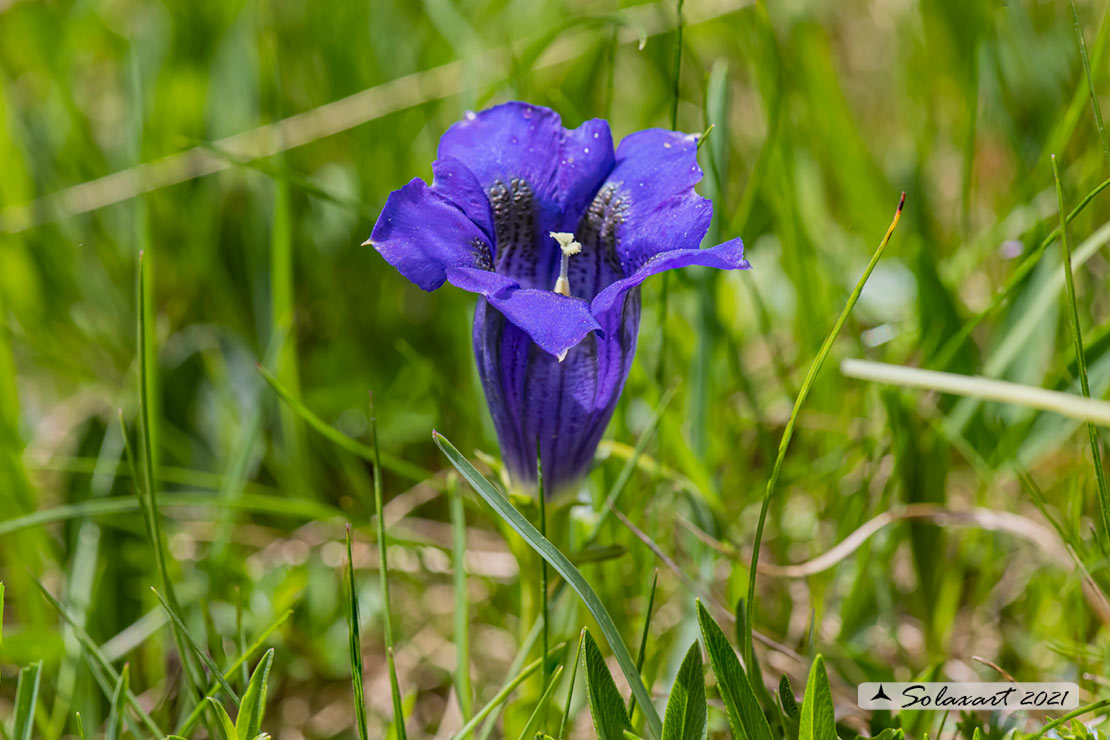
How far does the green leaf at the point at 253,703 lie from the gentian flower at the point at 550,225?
16.6 inches

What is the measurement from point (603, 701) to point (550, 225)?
2.29 feet

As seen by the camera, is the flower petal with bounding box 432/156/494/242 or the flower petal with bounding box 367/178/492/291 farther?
the flower petal with bounding box 432/156/494/242

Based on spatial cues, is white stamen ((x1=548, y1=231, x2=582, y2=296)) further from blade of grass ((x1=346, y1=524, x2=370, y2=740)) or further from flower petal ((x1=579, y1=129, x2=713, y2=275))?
blade of grass ((x1=346, y1=524, x2=370, y2=740))

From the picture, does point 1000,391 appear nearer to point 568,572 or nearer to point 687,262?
point 687,262

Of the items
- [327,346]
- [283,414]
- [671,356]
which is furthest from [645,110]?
[283,414]

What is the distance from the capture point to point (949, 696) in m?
1.26

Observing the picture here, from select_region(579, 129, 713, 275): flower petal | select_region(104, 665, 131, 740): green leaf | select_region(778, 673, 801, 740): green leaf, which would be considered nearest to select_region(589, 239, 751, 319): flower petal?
select_region(579, 129, 713, 275): flower petal

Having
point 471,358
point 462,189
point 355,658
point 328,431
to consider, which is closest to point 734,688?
point 355,658

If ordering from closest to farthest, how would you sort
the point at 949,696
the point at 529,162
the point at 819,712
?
the point at 819,712 → the point at 949,696 → the point at 529,162

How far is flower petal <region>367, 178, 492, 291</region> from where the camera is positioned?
1.12 metres

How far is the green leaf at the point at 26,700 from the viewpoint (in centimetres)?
123

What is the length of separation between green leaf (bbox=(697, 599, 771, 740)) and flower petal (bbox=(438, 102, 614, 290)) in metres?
0.63

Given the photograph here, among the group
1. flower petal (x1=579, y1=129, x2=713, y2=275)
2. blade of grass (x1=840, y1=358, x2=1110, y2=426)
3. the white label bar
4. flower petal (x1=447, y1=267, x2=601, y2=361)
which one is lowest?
the white label bar

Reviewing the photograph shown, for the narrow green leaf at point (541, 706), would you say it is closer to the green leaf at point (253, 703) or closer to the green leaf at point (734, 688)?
the green leaf at point (734, 688)
